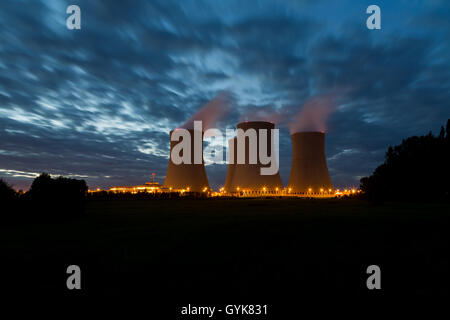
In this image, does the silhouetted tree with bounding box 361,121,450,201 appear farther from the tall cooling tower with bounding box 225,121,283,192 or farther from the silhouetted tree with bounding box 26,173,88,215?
the silhouetted tree with bounding box 26,173,88,215

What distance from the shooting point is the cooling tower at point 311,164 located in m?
26.9

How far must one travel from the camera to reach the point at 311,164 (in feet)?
88.6

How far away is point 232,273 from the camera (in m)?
3.13

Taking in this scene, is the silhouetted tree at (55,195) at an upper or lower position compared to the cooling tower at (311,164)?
lower

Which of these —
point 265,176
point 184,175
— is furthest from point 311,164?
point 184,175

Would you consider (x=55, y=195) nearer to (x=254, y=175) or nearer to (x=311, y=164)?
(x=254, y=175)

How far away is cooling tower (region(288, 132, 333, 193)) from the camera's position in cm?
2691

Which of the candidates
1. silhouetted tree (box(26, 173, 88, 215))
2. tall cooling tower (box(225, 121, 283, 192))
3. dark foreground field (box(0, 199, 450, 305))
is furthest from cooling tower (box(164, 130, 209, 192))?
dark foreground field (box(0, 199, 450, 305))

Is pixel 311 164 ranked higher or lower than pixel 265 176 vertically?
higher

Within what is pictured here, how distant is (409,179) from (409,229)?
18.0 meters

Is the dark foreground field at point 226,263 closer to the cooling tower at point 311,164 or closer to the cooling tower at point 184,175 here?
the cooling tower at point 184,175

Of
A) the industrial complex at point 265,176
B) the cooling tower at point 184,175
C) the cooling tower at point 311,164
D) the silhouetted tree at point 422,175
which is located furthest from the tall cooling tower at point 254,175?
the silhouetted tree at point 422,175

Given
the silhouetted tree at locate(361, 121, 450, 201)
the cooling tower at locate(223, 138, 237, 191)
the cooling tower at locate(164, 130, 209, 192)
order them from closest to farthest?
1. the silhouetted tree at locate(361, 121, 450, 201)
2. the cooling tower at locate(164, 130, 209, 192)
3. the cooling tower at locate(223, 138, 237, 191)
